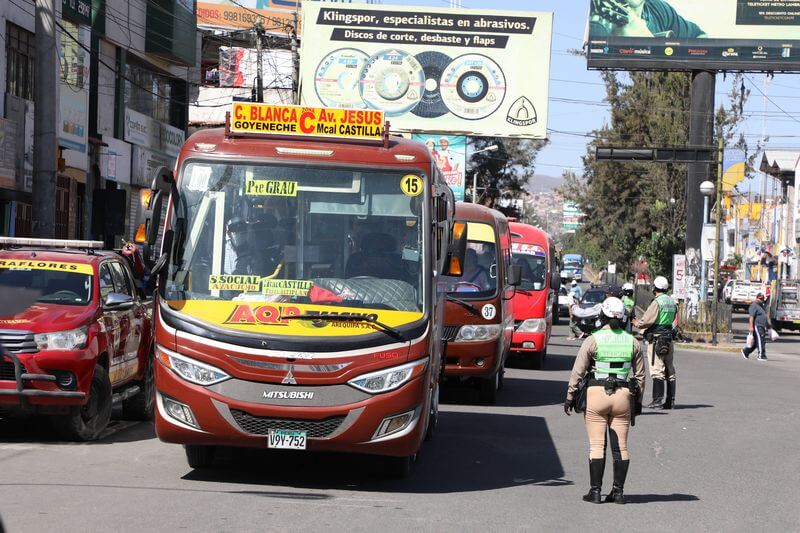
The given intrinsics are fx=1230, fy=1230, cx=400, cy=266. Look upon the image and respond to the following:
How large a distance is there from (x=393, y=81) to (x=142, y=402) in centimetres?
2699

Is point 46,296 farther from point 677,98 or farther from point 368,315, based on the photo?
point 677,98

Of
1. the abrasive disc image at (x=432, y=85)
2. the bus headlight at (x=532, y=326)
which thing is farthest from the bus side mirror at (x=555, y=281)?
the abrasive disc image at (x=432, y=85)

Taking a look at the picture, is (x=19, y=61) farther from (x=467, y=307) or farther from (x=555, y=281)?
(x=467, y=307)

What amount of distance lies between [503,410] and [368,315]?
298 inches

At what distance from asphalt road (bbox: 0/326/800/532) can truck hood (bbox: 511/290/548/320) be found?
7721mm

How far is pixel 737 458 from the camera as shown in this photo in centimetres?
1302

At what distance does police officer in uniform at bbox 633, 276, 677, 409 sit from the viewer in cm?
1820

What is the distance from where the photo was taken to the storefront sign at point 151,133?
36.2 meters

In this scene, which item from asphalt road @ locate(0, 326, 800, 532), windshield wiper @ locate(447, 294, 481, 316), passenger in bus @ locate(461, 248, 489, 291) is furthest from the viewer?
passenger in bus @ locate(461, 248, 489, 291)

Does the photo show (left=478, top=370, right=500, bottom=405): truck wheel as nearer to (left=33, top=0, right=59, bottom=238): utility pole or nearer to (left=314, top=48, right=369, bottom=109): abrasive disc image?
(left=33, top=0, right=59, bottom=238): utility pole

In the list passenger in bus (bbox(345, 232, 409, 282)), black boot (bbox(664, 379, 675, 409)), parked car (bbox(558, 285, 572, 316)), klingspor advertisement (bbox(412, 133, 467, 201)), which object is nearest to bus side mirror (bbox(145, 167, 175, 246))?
passenger in bus (bbox(345, 232, 409, 282))

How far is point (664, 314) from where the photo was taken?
1838 centimetres

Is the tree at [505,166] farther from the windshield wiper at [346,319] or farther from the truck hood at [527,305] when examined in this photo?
the windshield wiper at [346,319]

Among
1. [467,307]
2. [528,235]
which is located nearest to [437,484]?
[467,307]
